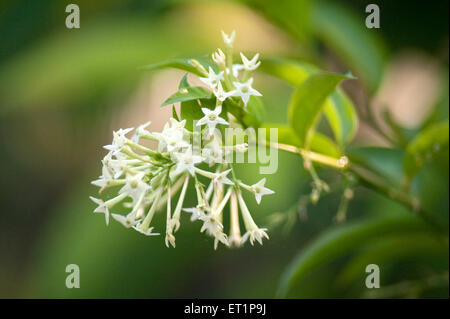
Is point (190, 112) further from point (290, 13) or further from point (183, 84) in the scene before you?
point (290, 13)

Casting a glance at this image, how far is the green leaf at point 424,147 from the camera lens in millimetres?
946

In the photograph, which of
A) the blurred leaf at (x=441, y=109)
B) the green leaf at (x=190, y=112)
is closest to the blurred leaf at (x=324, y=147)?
the green leaf at (x=190, y=112)

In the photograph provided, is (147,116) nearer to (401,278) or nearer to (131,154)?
(401,278)

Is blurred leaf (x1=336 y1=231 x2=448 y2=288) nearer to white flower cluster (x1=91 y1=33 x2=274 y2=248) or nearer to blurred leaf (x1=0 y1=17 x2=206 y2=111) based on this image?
white flower cluster (x1=91 y1=33 x2=274 y2=248)

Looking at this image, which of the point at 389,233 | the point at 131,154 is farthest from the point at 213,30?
the point at 131,154

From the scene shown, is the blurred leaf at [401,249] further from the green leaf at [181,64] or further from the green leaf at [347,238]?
the green leaf at [181,64]

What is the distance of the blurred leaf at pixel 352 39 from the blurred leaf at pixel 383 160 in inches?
16.2

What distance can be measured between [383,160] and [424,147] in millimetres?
161

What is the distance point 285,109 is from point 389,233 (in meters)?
0.67

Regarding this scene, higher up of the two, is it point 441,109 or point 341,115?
point 441,109

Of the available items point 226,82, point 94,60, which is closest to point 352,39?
point 94,60

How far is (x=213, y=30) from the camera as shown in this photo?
2006 millimetres

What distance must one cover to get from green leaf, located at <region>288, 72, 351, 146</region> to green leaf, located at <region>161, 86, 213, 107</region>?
0.20 m

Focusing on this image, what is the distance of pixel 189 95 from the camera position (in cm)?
71
